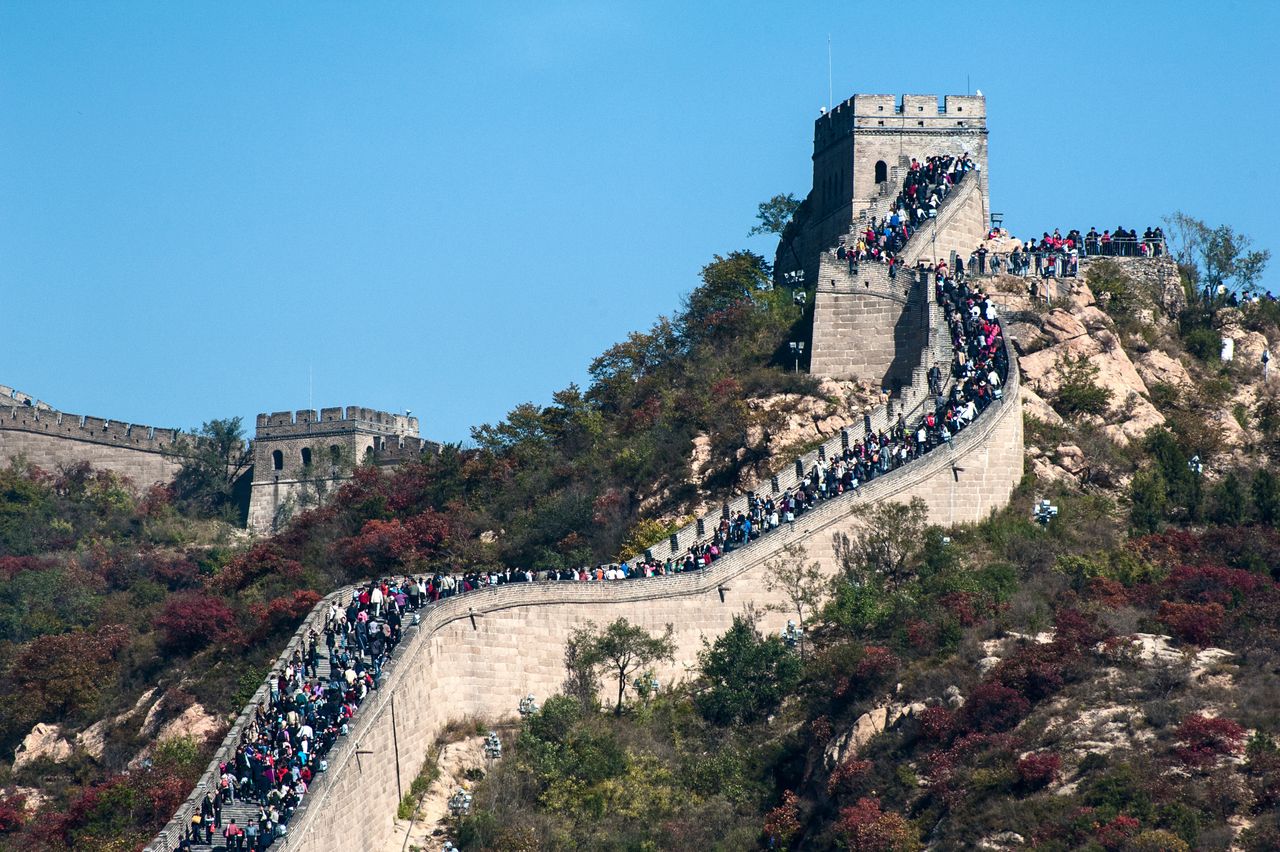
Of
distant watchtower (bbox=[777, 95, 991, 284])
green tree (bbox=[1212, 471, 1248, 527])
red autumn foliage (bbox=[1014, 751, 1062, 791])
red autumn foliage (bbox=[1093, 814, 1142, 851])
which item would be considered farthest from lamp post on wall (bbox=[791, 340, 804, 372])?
red autumn foliage (bbox=[1093, 814, 1142, 851])

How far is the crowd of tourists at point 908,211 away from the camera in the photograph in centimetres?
7856

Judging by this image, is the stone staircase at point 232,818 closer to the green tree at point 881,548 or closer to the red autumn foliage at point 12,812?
the red autumn foliage at point 12,812

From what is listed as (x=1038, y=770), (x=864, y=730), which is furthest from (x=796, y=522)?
(x=1038, y=770)

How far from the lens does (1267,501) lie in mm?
67812

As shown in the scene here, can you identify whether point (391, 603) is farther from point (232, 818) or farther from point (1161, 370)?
point (1161, 370)

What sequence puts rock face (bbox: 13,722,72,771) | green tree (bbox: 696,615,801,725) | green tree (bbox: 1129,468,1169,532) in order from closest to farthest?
green tree (bbox: 696,615,801,725) → green tree (bbox: 1129,468,1169,532) → rock face (bbox: 13,722,72,771)

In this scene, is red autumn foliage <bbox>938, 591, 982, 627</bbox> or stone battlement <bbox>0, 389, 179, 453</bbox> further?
stone battlement <bbox>0, 389, 179, 453</bbox>

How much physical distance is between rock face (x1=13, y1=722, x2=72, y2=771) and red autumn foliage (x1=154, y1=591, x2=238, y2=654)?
4.21 meters

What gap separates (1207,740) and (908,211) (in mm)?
32167

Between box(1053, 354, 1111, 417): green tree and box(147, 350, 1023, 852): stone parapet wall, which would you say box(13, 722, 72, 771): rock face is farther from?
box(1053, 354, 1111, 417): green tree

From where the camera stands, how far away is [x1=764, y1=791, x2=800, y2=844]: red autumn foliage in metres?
56.8

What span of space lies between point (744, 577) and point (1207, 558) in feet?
38.6

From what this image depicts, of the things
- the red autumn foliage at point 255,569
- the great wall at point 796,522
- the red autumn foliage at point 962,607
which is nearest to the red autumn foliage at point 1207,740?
the red autumn foliage at point 962,607

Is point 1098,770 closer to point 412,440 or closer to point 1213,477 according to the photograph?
point 1213,477
